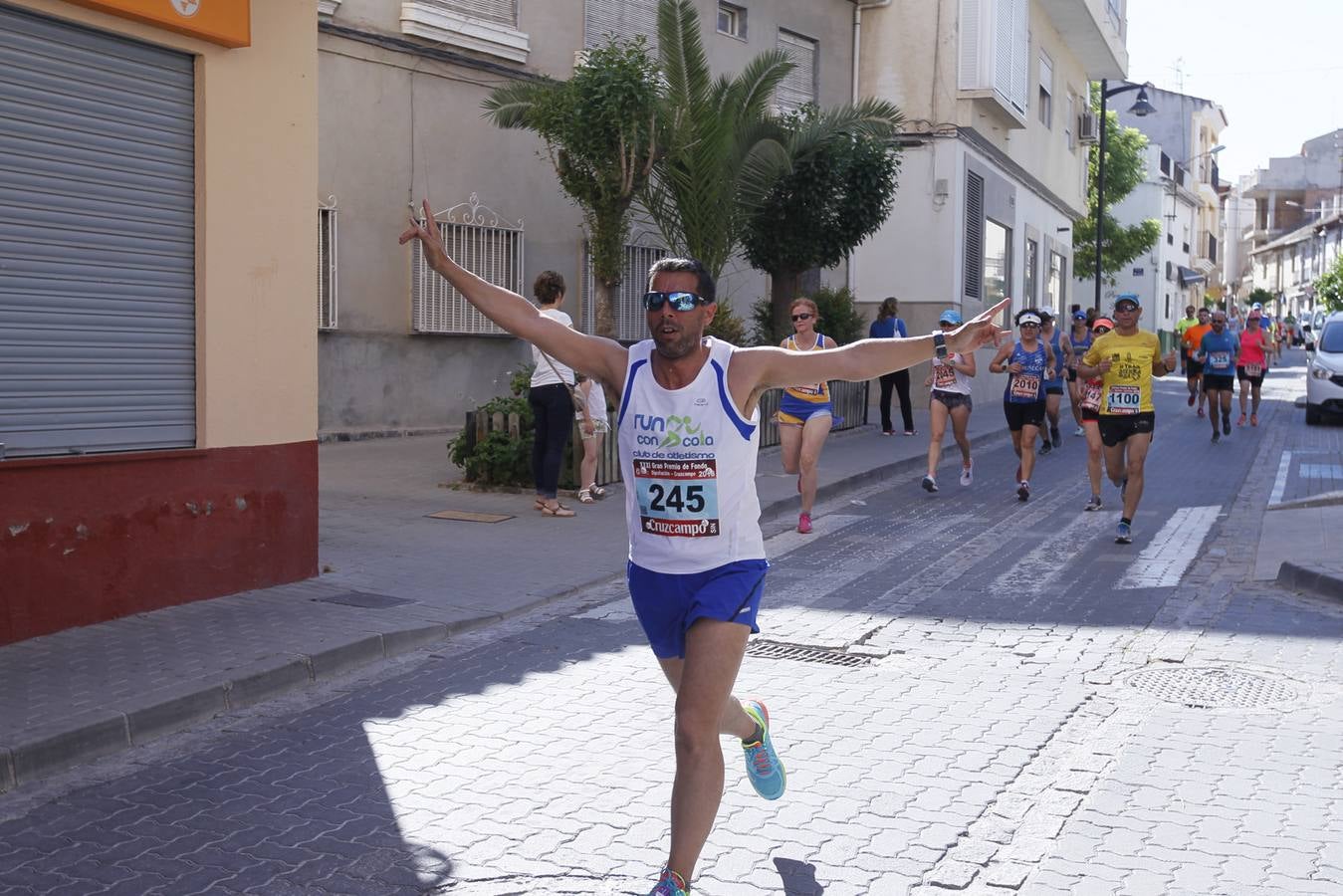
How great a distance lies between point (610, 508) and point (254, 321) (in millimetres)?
4507

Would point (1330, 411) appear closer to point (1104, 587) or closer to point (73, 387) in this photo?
point (1104, 587)

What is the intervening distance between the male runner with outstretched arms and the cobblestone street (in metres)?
0.71

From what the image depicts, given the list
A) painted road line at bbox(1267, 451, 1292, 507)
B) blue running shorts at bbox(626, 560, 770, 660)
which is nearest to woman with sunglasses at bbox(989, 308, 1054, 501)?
painted road line at bbox(1267, 451, 1292, 507)

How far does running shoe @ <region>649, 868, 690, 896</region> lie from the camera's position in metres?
A: 3.85

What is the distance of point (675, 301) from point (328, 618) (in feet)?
14.0

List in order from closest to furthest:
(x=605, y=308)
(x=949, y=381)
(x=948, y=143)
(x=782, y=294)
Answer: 1. (x=949, y=381)
2. (x=605, y=308)
3. (x=782, y=294)
4. (x=948, y=143)

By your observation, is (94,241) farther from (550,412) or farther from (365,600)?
(550,412)

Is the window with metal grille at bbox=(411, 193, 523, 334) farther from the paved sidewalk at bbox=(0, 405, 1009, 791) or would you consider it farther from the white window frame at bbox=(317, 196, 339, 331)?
the paved sidewalk at bbox=(0, 405, 1009, 791)

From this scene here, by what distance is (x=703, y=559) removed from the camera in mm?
4180

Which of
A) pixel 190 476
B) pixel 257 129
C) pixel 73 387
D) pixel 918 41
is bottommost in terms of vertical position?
pixel 190 476

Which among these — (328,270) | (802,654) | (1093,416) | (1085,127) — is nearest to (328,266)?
(328,270)

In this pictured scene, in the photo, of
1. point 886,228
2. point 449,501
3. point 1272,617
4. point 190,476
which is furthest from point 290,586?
point 886,228

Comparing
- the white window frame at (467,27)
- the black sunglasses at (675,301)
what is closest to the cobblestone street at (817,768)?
the black sunglasses at (675,301)

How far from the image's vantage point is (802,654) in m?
7.39
